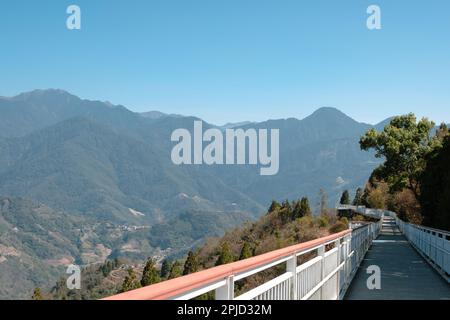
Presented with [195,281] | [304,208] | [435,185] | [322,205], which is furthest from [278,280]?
[322,205]

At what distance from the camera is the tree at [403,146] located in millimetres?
47812

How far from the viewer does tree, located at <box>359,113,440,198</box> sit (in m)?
47.8

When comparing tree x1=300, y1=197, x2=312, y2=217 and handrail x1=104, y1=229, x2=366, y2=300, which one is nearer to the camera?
handrail x1=104, y1=229, x2=366, y2=300

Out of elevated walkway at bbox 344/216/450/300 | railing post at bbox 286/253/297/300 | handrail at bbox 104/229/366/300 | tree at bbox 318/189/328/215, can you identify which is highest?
handrail at bbox 104/229/366/300

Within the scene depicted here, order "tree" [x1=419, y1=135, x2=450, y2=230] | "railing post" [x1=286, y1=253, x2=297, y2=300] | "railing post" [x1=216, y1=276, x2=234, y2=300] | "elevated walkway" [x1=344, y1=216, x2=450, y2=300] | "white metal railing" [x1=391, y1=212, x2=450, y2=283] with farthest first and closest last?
"tree" [x1=419, y1=135, x2=450, y2=230] < "white metal railing" [x1=391, y1=212, x2=450, y2=283] < "elevated walkway" [x1=344, y1=216, x2=450, y2=300] < "railing post" [x1=286, y1=253, x2=297, y2=300] < "railing post" [x1=216, y1=276, x2=234, y2=300]

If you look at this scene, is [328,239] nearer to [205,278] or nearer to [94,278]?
[205,278]

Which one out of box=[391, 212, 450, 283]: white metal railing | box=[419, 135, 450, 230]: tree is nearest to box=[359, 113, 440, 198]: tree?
box=[419, 135, 450, 230]: tree

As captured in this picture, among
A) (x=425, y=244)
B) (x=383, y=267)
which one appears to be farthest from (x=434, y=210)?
(x=383, y=267)

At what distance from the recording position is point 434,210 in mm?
31781

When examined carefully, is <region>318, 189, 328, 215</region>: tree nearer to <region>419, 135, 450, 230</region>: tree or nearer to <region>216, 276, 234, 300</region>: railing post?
<region>419, 135, 450, 230</region>: tree

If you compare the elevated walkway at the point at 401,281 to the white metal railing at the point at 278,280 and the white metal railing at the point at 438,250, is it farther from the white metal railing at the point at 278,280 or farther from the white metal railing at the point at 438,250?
the white metal railing at the point at 278,280

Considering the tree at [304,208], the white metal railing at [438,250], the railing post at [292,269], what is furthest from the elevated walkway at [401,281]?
the tree at [304,208]

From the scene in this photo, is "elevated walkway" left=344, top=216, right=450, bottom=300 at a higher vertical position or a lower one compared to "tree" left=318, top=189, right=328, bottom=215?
higher

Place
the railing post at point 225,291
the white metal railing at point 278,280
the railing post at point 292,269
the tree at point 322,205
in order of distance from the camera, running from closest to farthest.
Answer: the white metal railing at point 278,280 → the railing post at point 225,291 → the railing post at point 292,269 → the tree at point 322,205
